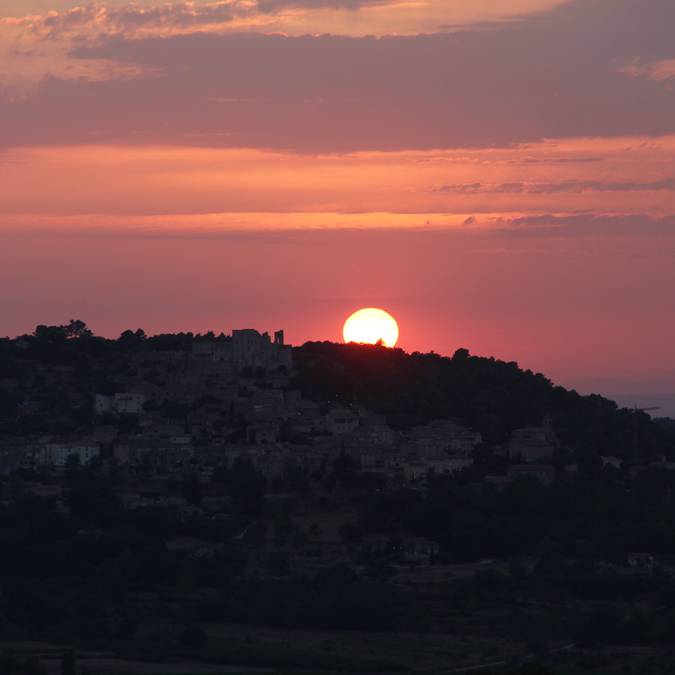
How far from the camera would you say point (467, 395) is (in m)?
110

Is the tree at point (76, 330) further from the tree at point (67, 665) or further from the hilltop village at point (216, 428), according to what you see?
the tree at point (67, 665)

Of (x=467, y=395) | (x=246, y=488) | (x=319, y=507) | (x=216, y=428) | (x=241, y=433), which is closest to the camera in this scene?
(x=319, y=507)

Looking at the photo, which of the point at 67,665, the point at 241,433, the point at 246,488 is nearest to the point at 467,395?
the point at 241,433

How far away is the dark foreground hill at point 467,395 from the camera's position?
4161 inches

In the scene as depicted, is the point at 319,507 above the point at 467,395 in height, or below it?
below

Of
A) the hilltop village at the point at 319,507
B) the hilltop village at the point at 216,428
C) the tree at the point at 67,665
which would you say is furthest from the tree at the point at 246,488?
the tree at the point at 67,665

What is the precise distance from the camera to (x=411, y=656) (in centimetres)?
6538

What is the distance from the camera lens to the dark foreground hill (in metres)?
106

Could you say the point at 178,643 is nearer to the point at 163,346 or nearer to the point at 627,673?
the point at 627,673

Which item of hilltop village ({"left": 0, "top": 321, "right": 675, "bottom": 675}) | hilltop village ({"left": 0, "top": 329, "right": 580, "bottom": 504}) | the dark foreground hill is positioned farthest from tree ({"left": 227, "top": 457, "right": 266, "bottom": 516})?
the dark foreground hill

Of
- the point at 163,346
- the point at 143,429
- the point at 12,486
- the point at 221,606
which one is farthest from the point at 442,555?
the point at 163,346

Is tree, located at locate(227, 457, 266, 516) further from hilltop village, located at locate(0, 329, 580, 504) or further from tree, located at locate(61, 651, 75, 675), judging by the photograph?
tree, located at locate(61, 651, 75, 675)

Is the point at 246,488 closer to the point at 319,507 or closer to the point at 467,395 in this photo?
the point at 319,507

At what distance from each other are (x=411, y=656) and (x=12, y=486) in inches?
1175
